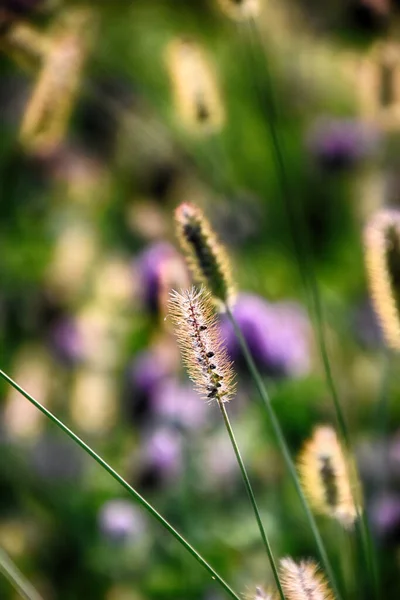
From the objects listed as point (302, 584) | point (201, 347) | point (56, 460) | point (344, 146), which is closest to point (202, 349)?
point (201, 347)

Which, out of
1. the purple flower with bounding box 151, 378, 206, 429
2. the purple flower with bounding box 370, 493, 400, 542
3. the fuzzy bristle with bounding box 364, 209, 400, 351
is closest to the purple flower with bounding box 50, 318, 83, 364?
the purple flower with bounding box 151, 378, 206, 429

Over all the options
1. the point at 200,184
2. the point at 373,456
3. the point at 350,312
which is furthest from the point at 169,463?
the point at 200,184


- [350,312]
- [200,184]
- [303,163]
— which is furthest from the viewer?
[303,163]

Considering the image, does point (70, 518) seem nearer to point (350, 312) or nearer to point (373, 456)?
point (373, 456)

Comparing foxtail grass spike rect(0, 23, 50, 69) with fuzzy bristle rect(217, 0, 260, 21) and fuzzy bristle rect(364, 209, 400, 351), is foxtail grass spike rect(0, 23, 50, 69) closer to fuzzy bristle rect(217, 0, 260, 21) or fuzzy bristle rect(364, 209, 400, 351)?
fuzzy bristle rect(217, 0, 260, 21)

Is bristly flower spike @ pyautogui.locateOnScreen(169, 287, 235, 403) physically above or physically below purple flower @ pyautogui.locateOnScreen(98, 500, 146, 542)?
below

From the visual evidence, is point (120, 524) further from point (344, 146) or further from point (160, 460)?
point (344, 146)

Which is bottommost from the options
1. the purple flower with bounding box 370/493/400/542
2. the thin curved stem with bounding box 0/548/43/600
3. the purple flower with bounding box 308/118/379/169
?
the thin curved stem with bounding box 0/548/43/600
